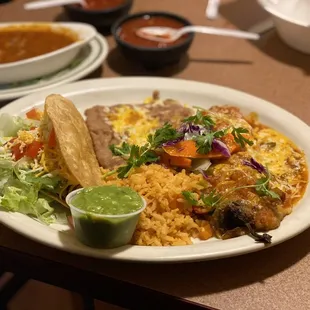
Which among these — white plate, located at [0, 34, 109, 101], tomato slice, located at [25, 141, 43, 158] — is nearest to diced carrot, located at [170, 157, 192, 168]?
tomato slice, located at [25, 141, 43, 158]

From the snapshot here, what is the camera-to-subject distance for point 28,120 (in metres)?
1.77

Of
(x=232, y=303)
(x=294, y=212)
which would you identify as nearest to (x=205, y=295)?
(x=232, y=303)

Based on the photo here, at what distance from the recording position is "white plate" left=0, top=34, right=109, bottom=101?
81.7 inches

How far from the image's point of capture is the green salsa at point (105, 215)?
130 centimetres

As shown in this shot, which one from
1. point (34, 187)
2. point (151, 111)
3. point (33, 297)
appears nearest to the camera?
point (34, 187)

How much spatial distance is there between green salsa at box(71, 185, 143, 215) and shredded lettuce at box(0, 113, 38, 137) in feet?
1.57

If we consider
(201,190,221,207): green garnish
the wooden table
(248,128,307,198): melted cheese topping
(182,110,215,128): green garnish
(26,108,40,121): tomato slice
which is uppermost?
(182,110,215,128): green garnish

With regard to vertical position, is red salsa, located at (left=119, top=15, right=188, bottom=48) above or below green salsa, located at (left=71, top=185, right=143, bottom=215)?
below

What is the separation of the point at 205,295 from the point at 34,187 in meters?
0.57

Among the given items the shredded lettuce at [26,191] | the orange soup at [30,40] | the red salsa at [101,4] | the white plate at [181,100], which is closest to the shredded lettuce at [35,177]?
Answer: the shredded lettuce at [26,191]

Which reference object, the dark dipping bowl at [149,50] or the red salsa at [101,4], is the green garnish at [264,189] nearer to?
the dark dipping bowl at [149,50]

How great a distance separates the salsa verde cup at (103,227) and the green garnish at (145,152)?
10.5 inches

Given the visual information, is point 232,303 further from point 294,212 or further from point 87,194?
point 87,194

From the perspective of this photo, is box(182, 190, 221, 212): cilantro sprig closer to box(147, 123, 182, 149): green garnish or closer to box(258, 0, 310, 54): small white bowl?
box(147, 123, 182, 149): green garnish
